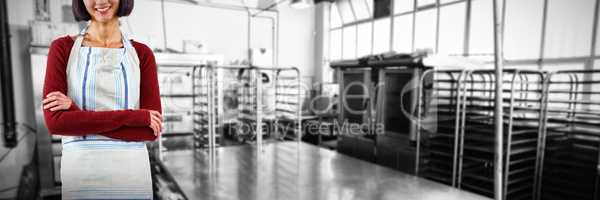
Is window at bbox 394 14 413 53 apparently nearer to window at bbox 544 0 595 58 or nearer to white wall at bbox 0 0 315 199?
white wall at bbox 0 0 315 199

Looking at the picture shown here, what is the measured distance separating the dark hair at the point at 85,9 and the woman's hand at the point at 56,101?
0.44 ft

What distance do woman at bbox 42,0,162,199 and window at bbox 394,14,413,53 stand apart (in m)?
5.85

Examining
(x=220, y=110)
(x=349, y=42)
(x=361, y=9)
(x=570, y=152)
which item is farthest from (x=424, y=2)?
(x=220, y=110)

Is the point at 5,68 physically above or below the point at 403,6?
below

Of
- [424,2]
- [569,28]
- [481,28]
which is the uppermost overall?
[424,2]

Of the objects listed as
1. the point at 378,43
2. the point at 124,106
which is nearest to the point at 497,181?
the point at 124,106

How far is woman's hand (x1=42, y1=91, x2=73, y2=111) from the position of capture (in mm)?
479

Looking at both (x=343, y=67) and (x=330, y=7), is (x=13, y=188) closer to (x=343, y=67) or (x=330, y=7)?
(x=343, y=67)

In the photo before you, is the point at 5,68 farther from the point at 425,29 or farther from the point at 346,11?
the point at 346,11

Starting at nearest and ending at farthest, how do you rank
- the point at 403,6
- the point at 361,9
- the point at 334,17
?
the point at 403,6 → the point at 361,9 → the point at 334,17

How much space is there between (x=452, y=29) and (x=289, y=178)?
4172 millimetres

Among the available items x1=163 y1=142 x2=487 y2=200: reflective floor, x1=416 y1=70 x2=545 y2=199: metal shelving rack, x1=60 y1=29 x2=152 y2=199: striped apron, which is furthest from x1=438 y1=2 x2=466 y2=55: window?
x1=60 y1=29 x2=152 y2=199: striped apron

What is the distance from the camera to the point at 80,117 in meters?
0.49

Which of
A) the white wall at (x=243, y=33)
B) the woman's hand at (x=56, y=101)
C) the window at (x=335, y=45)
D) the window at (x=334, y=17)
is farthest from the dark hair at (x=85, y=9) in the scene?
the window at (x=334, y=17)
